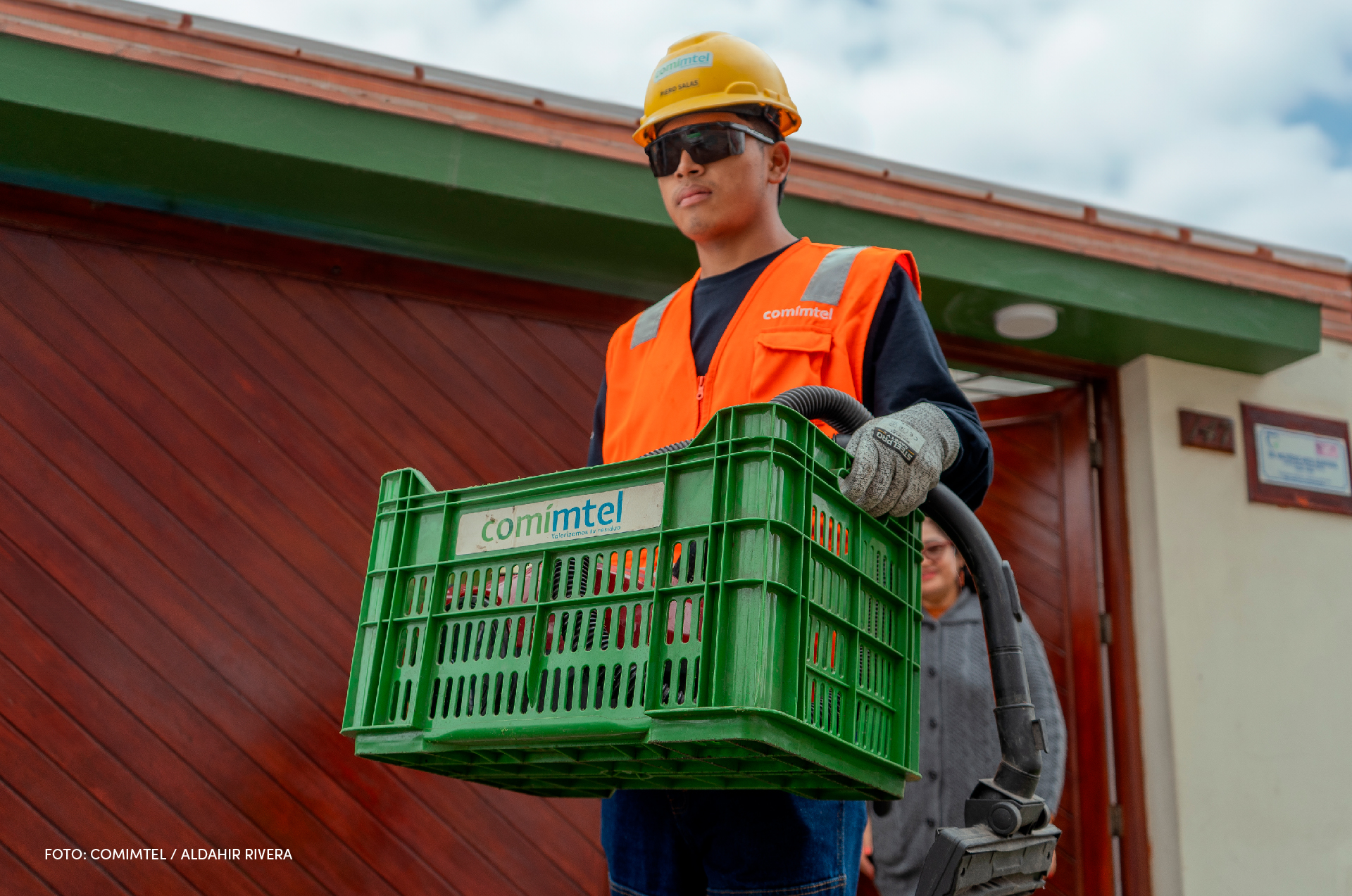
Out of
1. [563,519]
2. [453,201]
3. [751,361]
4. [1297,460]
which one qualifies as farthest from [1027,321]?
[563,519]

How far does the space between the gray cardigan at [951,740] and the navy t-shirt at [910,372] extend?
236 centimetres

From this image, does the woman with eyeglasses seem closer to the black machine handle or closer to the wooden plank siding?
the wooden plank siding

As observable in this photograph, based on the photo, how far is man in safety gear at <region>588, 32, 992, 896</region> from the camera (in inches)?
70.9

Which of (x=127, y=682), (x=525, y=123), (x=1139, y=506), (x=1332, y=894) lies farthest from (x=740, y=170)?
(x=1332, y=894)

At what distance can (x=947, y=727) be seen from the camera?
172 inches

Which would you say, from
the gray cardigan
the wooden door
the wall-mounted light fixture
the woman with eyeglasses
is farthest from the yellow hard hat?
the wooden door

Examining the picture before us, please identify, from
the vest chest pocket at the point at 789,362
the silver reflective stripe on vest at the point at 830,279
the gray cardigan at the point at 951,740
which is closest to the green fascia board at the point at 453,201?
the gray cardigan at the point at 951,740

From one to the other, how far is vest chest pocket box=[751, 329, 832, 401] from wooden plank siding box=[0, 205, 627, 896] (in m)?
2.79

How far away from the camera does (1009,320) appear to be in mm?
5199

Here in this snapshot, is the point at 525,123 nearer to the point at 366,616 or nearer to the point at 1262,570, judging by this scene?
the point at 366,616

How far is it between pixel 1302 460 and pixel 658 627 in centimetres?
521

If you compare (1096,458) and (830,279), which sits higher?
(1096,458)

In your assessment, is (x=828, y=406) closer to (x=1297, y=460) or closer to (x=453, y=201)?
(x=453, y=201)

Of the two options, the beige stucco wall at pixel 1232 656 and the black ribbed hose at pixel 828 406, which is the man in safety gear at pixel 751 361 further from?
the beige stucco wall at pixel 1232 656
